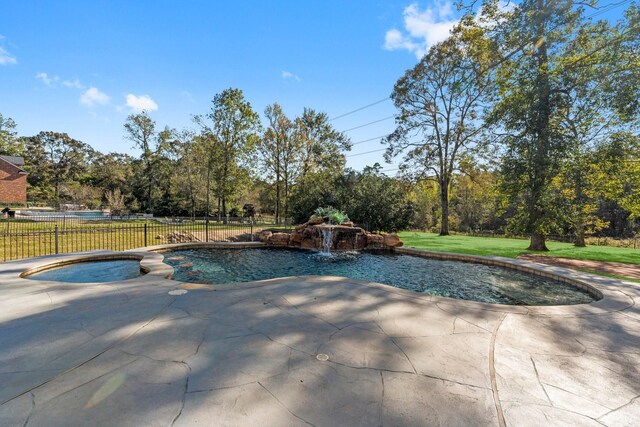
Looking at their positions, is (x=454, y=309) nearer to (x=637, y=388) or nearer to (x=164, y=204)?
(x=637, y=388)

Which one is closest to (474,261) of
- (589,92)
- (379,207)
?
(379,207)

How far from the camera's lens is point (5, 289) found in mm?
4570

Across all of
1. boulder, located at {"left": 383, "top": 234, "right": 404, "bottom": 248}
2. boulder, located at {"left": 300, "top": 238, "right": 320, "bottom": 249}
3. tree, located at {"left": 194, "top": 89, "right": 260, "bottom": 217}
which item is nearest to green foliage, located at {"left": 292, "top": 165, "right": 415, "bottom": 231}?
boulder, located at {"left": 383, "top": 234, "right": 404, "bottom": 248}

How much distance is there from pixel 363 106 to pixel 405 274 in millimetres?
17509

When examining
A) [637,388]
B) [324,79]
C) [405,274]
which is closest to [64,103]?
[324,79]

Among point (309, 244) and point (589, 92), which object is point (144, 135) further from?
point (589, 92)

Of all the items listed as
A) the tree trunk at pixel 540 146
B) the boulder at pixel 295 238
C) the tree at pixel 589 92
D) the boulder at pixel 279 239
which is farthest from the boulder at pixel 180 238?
the tree at pixel 589 92

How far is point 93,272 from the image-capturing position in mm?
6477

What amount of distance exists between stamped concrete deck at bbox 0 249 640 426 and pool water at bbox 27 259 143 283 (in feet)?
5.44

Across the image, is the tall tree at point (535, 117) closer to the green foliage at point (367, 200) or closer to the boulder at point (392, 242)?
the boulder at point (392, 242)

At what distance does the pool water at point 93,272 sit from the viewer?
232 inches

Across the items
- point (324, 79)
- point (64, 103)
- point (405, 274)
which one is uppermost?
point (324, 79)

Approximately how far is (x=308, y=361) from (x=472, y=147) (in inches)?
868

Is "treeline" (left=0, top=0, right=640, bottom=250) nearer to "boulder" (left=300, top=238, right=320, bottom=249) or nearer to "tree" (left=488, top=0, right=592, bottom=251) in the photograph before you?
"tree" (left=488, top=0, right=592, bottom=251)
